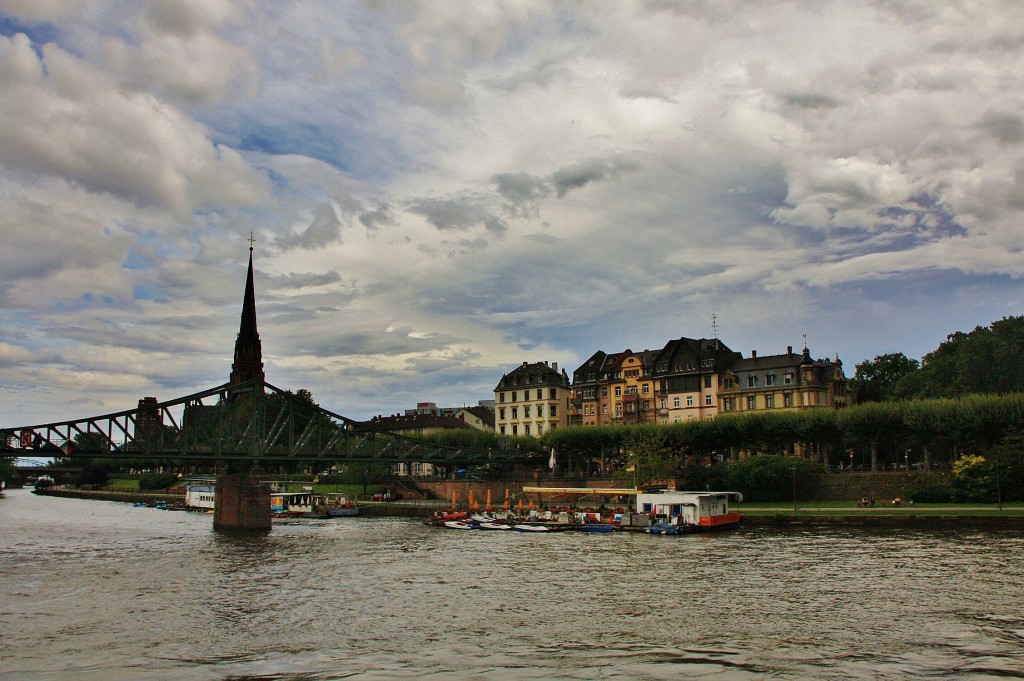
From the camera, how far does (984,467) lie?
3425 inches

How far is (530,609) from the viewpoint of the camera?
41.2 meters

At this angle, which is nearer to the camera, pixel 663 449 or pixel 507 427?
pixel 663 449

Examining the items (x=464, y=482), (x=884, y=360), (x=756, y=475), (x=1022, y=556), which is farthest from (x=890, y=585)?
(x=884, y=360)

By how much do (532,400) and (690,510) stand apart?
3460 inches

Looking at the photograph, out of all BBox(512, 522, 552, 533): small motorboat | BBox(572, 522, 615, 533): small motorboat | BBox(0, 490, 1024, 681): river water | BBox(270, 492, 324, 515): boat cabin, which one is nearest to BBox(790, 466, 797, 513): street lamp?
BBox(0, 490, 1024, 681): river water

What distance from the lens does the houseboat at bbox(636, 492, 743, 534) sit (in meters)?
78.7

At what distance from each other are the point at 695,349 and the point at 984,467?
62937 mm

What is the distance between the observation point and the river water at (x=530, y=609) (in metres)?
30.6

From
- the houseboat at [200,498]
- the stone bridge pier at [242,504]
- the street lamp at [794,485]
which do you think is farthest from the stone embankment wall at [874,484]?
the houseboat at [200,498]

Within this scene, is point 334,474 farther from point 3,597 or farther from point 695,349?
point 3,597

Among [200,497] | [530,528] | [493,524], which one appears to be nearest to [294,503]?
[200,497]

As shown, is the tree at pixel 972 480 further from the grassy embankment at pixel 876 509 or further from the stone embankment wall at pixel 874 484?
the stone embankment wall at pixel 874 484

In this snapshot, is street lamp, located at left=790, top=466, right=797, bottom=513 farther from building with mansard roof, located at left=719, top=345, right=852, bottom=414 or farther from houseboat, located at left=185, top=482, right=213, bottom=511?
houseboat, located at left=185, top=482, right=213, bottom=511

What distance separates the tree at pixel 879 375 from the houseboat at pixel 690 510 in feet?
250
